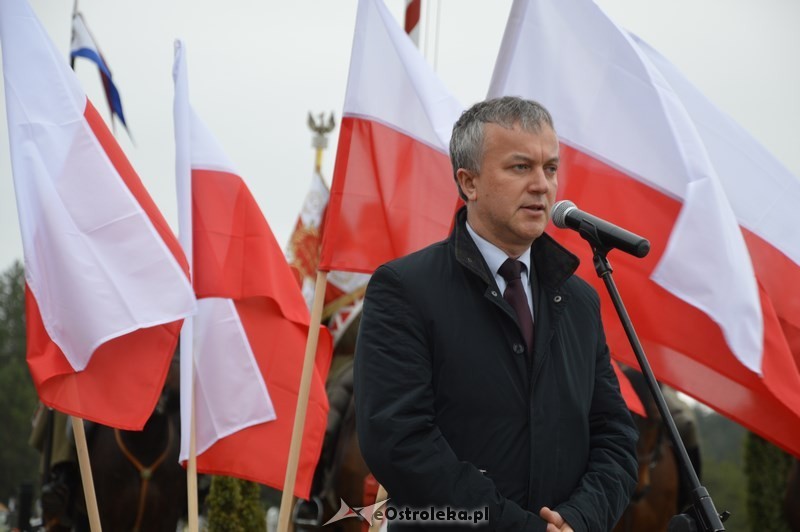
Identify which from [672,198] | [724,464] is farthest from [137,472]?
[724,464]

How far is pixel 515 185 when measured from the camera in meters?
3.20

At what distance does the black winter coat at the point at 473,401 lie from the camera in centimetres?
293

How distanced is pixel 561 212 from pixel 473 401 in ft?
2.07

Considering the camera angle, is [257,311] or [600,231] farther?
[257,311]

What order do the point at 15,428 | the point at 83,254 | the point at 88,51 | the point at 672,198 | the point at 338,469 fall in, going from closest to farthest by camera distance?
the point at 83,254
the point at 672,198
the point at 88,51
the point at 338,469
the point at 15,428

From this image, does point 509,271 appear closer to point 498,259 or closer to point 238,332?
point 498,259

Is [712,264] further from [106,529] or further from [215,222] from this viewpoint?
[106,529]

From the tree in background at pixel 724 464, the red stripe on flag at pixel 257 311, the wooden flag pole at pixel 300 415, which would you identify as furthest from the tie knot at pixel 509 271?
the tree in background at pixel 724 464

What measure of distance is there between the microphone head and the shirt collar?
12 cm

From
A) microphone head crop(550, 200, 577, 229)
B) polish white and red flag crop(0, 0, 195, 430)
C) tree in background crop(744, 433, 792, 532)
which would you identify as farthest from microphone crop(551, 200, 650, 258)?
tree in background crop(744, 433, 792, 532)

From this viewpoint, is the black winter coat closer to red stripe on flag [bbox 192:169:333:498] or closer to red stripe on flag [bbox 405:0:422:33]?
red stripe on flag [bbox 192:169:333:498]

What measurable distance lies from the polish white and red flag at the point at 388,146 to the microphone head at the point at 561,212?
2451 mm

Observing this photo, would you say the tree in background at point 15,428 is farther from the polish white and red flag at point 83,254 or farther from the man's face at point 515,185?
the man's face at point 515,185

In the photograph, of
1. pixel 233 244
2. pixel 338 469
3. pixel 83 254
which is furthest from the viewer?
pixel 338 469
